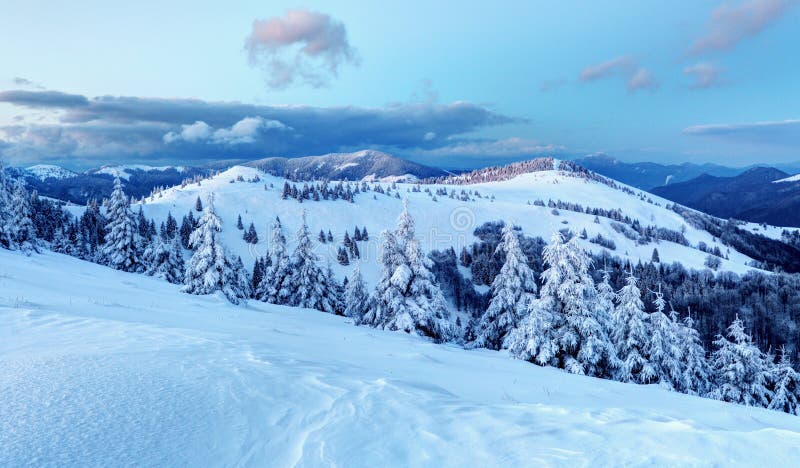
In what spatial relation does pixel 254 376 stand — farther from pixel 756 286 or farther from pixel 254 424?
pixel 756 286

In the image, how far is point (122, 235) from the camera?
146ft

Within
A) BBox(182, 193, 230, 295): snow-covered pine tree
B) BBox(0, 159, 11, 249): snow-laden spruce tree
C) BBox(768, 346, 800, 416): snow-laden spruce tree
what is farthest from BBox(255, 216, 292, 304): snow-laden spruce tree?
BBox(768, 346, 800, 416): snow-laden spruce tree

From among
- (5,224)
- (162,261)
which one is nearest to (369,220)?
(162,261)

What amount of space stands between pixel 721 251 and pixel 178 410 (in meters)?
250

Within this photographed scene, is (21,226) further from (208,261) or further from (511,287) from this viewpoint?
(511,287)

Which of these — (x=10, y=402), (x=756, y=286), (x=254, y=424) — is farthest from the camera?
(x=756, y=286)

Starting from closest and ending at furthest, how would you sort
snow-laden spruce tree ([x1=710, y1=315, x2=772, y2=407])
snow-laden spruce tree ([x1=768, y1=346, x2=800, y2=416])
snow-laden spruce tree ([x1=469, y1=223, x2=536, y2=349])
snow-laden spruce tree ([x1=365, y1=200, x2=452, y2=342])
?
snow-laden spruce tree ([x1=365, y1=200, x2=452, y2=342]), snow-laden spruce tree ([x1=469, y1=223, x2=536, y2=349]), snow-laden spruce tree ([x1=710, y1=315, x2=772, y2=407]), snow-laden spruce tree ([x1=768, y1=346, x2=800, y2=416])

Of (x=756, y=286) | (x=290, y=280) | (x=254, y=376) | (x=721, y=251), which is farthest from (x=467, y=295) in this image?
(x=721, y=251)

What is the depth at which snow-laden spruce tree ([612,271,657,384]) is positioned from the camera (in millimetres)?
24859

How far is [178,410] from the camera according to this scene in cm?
435

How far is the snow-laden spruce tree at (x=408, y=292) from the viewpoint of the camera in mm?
25047

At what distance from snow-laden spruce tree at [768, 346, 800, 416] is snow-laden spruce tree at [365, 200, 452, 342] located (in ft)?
75.4

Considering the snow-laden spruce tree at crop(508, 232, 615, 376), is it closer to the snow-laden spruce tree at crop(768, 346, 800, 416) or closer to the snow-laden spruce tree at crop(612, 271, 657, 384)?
the snow-laden spruce tree at crop(612, 271, 657, 384)

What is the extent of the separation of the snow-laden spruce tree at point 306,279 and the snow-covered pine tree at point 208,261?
39.1 feet
